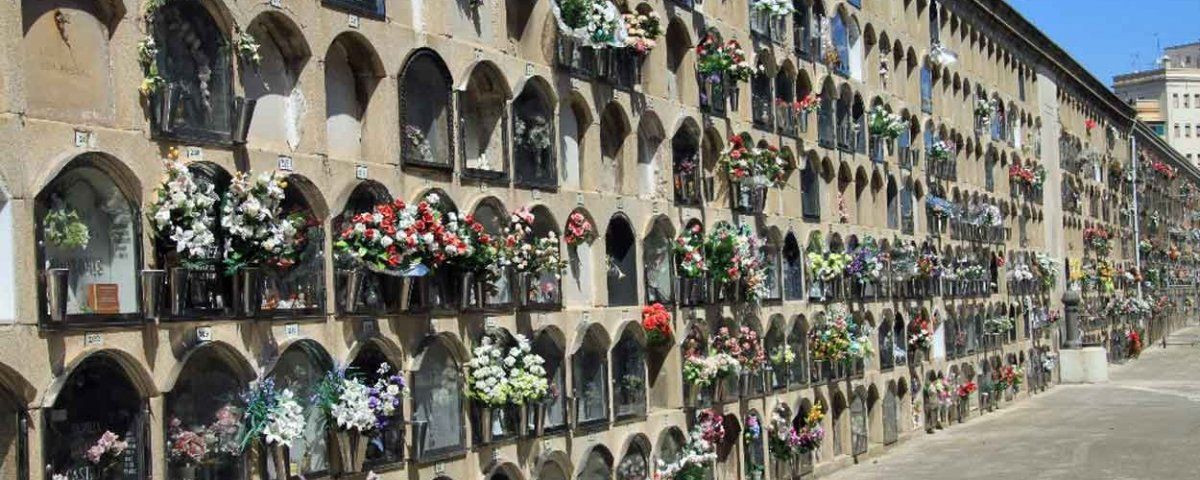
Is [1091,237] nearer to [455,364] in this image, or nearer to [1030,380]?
[1030,380]

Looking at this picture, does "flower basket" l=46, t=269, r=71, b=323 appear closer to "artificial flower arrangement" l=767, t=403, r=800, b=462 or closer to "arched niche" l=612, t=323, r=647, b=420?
"arched niche" l=612, t=323, r=647, b=420

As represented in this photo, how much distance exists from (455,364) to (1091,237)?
34348 mm

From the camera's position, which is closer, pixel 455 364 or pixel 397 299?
pixel 397 299

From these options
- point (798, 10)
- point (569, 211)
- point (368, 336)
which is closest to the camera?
point (368, 336)

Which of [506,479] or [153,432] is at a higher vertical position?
[153,432]

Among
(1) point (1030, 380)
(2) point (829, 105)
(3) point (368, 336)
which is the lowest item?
(1) point (1030, 380)

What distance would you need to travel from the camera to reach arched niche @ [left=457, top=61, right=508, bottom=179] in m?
12.8

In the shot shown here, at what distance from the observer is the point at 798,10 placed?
20.8m

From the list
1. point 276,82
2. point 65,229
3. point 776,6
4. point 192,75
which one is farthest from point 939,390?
point 65,229

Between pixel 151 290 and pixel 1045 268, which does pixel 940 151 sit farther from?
pixel 151 290

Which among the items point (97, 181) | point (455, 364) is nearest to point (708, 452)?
point (455, 364)

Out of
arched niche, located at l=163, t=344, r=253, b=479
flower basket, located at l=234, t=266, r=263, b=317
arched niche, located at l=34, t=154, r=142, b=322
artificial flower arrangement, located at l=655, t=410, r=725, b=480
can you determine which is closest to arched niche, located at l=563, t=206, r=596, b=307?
artificial flower arrangement, located at l=655, t=410, r=725, b=480

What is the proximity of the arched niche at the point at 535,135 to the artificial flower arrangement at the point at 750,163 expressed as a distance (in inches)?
160

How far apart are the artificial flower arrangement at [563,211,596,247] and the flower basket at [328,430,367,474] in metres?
3.81
